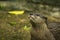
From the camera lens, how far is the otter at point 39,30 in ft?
12.3

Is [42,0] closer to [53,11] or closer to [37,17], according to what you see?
[53,11]

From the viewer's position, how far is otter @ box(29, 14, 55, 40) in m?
3.76

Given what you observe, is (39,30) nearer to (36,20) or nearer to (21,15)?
(36,20)

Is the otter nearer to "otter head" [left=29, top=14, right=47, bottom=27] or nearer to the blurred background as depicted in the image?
"otter head" [left=29, top=14, right=47, bottom=27]

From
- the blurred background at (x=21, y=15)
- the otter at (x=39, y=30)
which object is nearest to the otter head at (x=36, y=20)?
the otter at (x=39, y=30)

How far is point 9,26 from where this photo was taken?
592 cm

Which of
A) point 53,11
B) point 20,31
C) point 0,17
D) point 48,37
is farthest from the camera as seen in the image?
point 53,11

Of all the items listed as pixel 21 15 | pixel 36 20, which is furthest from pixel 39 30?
pixel 21 15

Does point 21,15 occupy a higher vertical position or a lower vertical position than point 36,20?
lower

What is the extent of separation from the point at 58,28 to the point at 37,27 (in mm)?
574

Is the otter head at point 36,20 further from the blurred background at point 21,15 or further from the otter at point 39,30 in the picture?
the blurred background at point 21,15

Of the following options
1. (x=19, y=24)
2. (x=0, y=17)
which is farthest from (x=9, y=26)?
(x=0, y=17)

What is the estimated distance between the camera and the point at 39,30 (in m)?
3.83

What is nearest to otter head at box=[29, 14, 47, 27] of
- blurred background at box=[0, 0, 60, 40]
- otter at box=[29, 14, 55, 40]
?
otter at box=[29, 14, 55, 40]
